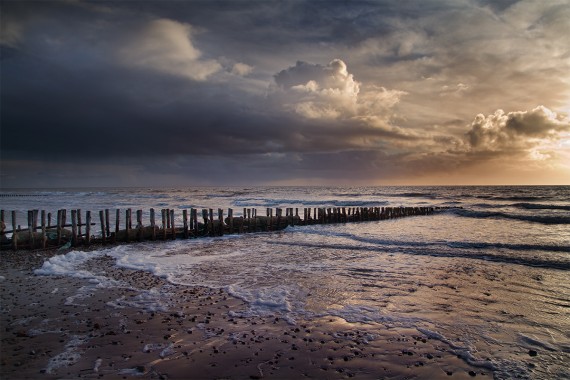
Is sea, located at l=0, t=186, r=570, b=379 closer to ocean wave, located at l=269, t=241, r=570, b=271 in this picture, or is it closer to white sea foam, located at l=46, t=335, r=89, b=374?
ocean wave, located at l=269, t=241, r=570, b=271

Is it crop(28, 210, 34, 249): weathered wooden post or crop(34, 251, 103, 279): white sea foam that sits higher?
crop(28, 210, 34, 249): weathered wooden post

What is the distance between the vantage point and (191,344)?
21.3 ft

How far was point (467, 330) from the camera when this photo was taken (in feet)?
24.1

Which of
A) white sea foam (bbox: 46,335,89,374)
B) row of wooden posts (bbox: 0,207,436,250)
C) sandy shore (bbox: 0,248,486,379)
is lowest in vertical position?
sandy shore (bbox: 0,248,486,379)

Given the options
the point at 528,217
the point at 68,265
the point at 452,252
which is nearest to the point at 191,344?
the point at 68,265

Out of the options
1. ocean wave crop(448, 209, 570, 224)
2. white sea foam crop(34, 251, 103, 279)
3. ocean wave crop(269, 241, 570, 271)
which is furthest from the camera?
ocean wave crop(448, 209, 570, 224)

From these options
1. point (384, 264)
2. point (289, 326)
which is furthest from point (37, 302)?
point (384, 264)

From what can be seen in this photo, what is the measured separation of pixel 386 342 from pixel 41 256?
15.0 meters

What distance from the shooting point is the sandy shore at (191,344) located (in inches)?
219

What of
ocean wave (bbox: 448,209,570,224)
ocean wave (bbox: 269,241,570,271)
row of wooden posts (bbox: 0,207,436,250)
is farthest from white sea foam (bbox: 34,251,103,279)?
ocean wave (bbox: 448,209,570,224)

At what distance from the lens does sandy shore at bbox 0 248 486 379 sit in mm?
5551

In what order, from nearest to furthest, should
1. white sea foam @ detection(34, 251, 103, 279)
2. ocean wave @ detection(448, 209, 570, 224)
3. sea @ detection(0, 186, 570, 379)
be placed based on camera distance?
sea @ detection(0, 186, 570, 379) → white sea foam @ detection(34, 251, 103, 279) → ocean wave @ detection(448, 209, 570, 224)

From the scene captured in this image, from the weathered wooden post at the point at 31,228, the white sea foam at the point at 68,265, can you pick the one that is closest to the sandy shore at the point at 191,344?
the white sea foam at the point at 68,265

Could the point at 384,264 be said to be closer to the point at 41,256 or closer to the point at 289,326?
the point at 289,326
